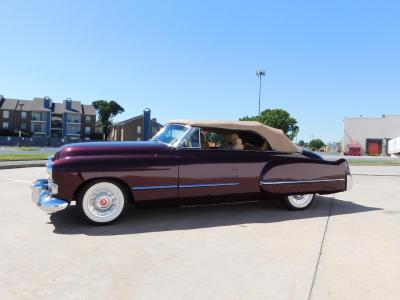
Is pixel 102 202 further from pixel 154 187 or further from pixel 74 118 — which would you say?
pixel 74 118

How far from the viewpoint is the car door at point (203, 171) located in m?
5.84

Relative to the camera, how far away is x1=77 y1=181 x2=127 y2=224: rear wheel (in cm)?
542

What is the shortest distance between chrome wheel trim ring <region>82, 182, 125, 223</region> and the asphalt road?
18cm

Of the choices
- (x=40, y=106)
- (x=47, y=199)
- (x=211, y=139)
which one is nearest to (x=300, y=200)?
(x=211, y=139)

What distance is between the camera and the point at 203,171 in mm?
5941

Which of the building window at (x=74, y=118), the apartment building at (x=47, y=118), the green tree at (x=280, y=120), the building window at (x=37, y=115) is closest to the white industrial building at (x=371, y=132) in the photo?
the green tree at (x=280, y=120)

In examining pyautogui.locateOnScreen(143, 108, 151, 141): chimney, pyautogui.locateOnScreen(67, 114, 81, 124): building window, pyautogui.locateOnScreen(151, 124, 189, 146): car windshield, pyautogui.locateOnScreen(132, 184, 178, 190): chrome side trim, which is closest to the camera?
pyautogui.locateOnScreen(132, 184, 178, 190): chrome side trim

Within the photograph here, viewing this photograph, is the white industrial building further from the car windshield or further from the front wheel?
the car windshield

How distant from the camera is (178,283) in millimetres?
3461

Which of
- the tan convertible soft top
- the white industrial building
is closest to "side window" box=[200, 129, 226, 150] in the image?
the tan convertible soft top

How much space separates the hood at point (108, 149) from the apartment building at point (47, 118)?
8789cm

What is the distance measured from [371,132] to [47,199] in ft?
252

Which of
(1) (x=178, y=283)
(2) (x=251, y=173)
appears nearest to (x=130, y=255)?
(1) (x=178, y=283)

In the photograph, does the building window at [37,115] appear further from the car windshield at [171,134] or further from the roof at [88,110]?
the car windshield at [171,134]
